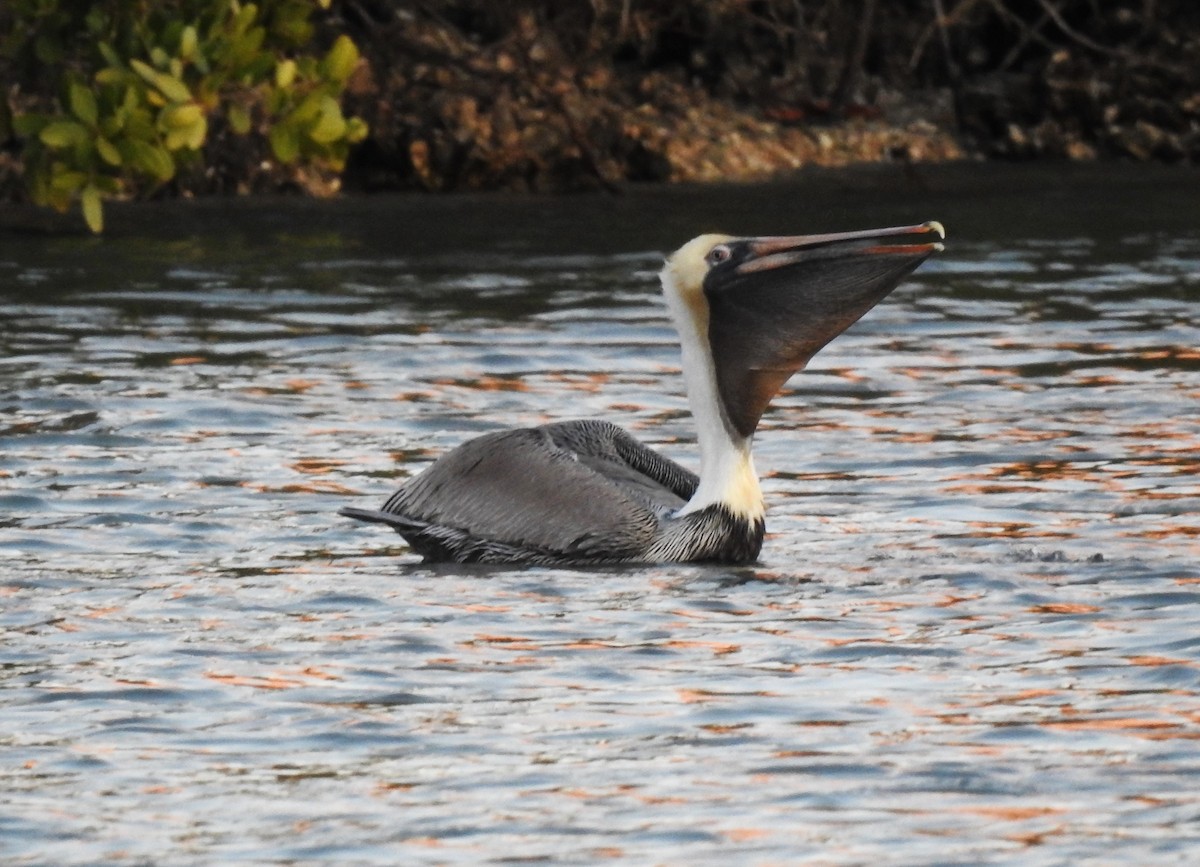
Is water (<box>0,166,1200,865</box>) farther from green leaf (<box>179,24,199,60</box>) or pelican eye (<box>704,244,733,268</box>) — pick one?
green leaf (<box>179,24,199,60</box>)

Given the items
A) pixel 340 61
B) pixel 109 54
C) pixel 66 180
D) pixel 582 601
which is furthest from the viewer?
pixel 340 61

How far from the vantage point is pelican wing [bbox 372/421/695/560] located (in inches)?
297

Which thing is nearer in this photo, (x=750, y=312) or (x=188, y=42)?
(x=750, y=312)

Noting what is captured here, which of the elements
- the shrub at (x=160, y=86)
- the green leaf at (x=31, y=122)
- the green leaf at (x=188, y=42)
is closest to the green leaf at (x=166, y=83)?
the shrub at (x=160, y=86)

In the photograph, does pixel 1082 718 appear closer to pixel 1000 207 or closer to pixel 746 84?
pixel 1000 207

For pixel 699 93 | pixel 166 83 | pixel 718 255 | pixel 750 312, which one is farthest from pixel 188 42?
pixel 699 93

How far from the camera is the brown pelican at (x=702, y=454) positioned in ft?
24.7

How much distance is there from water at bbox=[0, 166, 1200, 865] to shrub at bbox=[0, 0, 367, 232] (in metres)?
0.89

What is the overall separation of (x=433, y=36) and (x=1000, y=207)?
4.35 metres

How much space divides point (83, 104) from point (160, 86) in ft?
1.02

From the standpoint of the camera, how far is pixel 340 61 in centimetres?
1102

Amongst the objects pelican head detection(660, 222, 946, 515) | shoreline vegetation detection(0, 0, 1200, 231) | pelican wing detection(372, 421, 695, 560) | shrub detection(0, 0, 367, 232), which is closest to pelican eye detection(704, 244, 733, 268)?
pelican head detection(660, 222, 946, 515)

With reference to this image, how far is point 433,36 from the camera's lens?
19.0 m

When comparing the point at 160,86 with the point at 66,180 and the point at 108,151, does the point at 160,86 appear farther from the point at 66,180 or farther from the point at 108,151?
the point at 66,180
